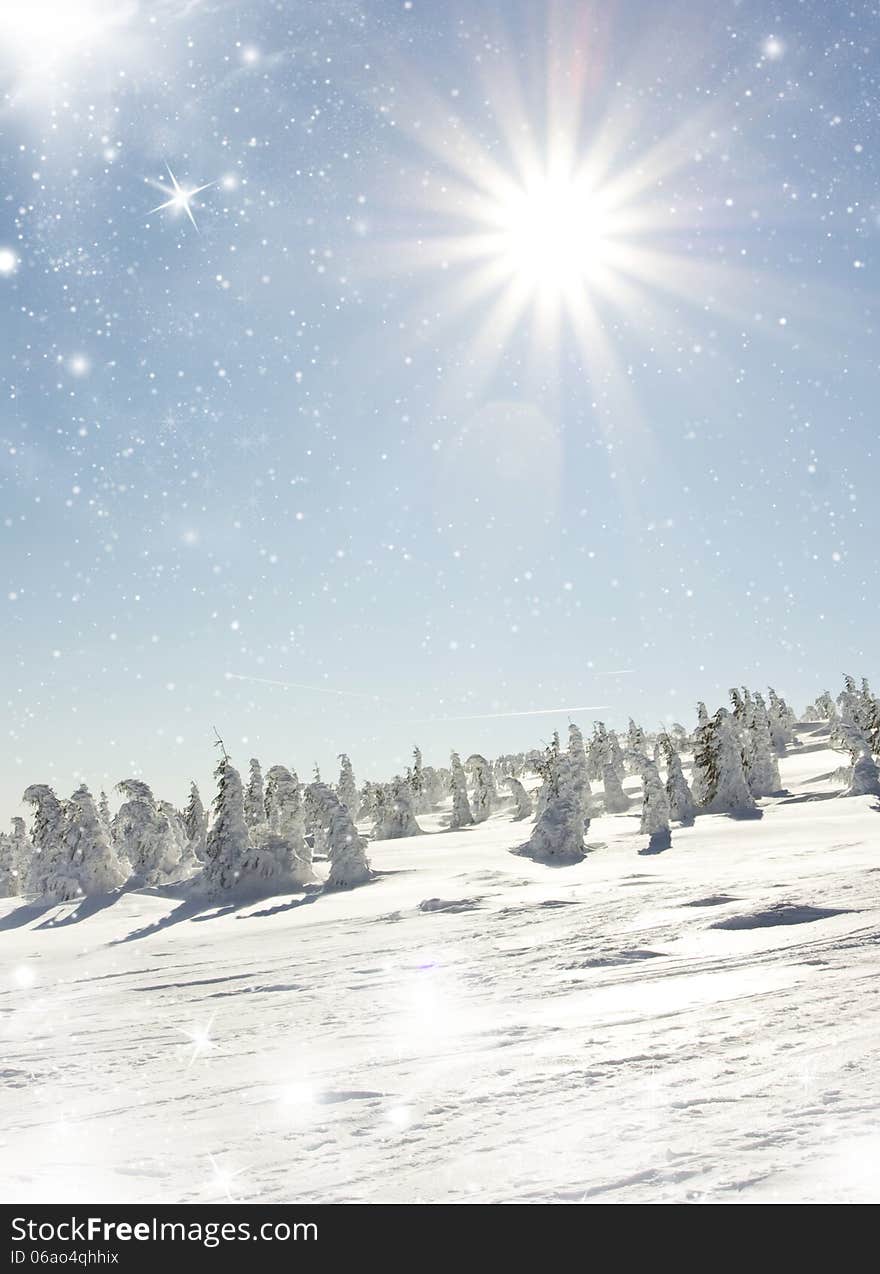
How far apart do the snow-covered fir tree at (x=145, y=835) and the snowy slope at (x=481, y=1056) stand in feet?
47.3

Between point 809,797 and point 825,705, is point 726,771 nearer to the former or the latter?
point 809,797

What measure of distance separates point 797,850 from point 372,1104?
1601cm

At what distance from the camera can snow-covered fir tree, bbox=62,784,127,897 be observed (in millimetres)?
26250

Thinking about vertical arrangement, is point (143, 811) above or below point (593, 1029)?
above

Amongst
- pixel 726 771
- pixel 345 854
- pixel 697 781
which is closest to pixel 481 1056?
pixel 345 854

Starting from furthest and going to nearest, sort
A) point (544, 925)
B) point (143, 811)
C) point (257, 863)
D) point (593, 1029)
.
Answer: point (143, 811) < point (257, 863) < point (544, 925) < point (593, 1029)

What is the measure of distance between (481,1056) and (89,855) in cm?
2453

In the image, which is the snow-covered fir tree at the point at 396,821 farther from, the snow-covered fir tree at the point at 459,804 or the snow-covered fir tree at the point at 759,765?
the snow-covered fir tree at the point at 759,765

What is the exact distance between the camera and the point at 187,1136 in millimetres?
5199

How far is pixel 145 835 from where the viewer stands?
29.2 meters

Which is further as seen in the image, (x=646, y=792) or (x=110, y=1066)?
(x=646, y=792)
